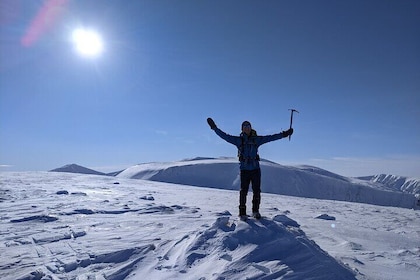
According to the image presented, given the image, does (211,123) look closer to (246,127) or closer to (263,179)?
(246,127)

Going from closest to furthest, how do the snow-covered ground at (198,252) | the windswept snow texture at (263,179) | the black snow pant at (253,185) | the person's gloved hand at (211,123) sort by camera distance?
the snow-covered ground at (198,252), the black snow pant at (253,185), the person's gloved hand at (211,123), the windswept snow texture at (263,179)

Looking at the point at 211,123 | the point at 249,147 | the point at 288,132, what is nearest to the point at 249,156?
the point at 249,147

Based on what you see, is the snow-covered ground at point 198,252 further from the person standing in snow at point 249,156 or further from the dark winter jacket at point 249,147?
the dark winter jacket at point 249,147

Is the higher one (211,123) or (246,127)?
(211,123)

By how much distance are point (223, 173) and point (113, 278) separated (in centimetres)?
8619

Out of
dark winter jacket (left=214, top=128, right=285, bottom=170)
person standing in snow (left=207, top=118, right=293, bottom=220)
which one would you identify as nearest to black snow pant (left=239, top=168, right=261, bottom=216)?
person standing in snow (left=207, top=118, right=293, bottom=220)

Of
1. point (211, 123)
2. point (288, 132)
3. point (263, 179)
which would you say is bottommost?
point (263, 179)

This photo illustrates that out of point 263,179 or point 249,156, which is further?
Answer: point 263,179

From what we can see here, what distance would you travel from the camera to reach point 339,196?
307ft

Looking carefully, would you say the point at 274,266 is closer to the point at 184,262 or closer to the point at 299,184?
the point at 184,262

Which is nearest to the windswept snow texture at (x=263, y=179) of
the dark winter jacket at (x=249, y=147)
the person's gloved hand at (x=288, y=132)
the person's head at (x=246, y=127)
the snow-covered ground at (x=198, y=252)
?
the snow-covered ground at (x=198, y=252)

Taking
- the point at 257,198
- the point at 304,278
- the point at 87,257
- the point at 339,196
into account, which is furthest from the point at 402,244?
the point at 339,196

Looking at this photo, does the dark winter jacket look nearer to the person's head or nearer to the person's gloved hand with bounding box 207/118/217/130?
the person's head

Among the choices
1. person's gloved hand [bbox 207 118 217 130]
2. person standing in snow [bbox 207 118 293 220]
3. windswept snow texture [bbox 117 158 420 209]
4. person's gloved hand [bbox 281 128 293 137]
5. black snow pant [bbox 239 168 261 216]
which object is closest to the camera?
black snow pant [bbox 239 168 261 216]
